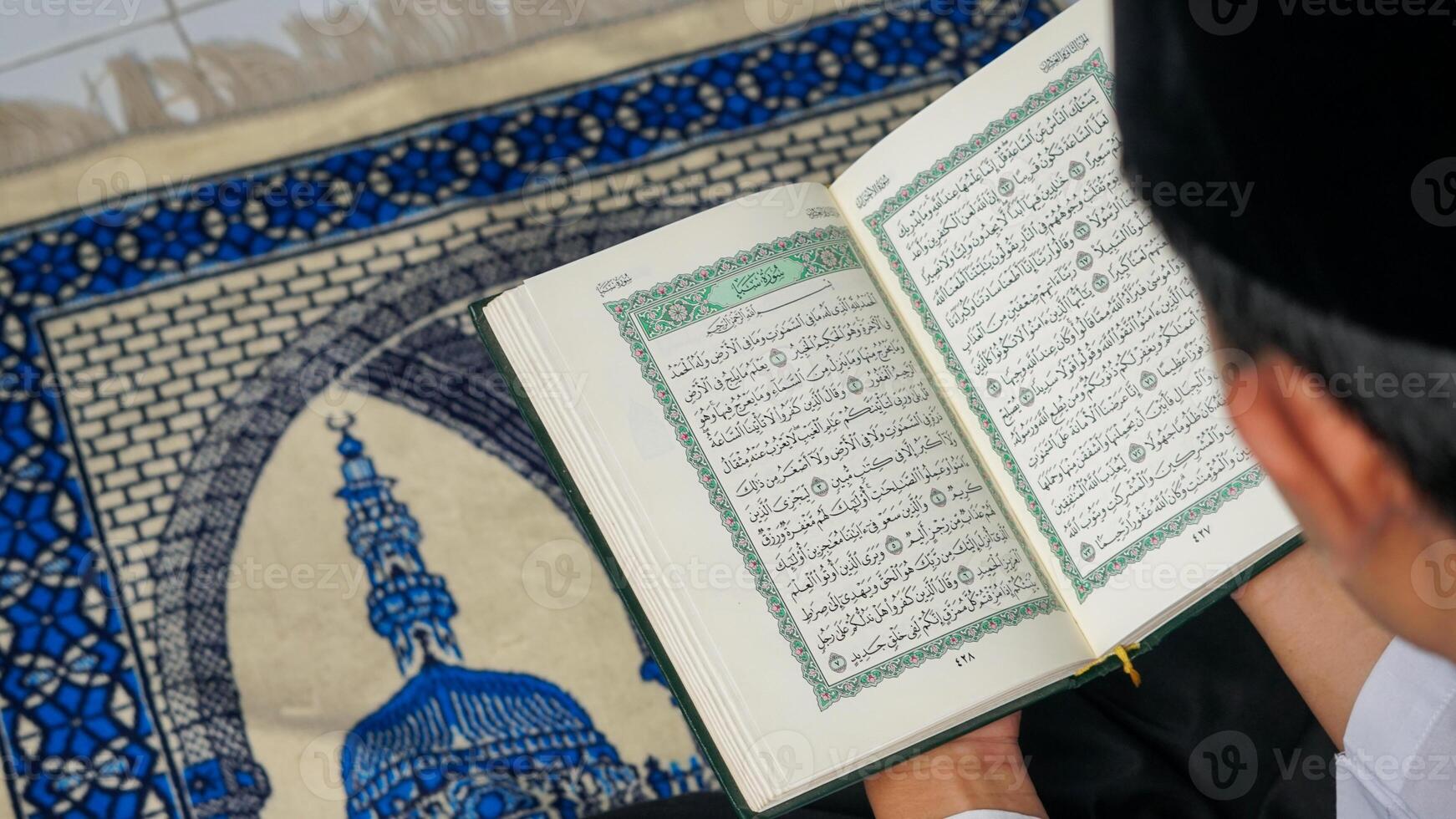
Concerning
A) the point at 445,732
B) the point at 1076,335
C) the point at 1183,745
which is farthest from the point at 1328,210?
the point at 445,732

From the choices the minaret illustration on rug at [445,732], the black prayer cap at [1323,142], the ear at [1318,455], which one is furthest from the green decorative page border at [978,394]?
the minaret illustration on rug at [445,732]

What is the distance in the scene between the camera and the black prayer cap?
0.31 meters

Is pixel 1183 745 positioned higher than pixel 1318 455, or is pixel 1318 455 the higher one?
pixel 1318 455

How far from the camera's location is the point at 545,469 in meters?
1.09

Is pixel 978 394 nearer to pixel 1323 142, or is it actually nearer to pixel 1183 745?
pixel 1183 745

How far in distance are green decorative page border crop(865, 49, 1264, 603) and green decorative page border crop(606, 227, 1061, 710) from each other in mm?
22

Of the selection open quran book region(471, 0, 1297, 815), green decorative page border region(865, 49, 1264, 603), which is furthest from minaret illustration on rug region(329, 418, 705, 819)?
green decorative page border region(865, 49, 1264, 603)

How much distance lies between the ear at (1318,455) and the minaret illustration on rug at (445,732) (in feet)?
2.43

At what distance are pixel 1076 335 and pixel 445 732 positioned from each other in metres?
0.68

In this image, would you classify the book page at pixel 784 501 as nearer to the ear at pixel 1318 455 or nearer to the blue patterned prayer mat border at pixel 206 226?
the ear at pixel 1318 455

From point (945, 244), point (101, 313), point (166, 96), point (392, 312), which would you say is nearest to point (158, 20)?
point (166, 96)

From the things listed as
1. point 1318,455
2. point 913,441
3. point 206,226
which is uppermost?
point 206,226

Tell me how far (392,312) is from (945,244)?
0.63 metres

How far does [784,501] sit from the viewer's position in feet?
2.27
